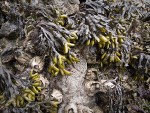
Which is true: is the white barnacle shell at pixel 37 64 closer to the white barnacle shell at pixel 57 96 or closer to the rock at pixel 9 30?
the white barnacle shell at pixel 57 96

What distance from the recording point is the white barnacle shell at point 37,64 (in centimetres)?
294

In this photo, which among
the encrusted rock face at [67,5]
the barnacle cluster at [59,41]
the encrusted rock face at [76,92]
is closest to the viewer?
the barnacle cluster at [59,41]

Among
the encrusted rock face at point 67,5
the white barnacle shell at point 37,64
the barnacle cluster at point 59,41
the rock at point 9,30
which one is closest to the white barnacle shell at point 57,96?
the barnacle cluster at point 59,41

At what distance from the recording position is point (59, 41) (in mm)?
3061

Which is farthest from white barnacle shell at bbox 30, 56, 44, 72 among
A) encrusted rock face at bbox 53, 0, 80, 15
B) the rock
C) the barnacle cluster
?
encrusted rock face at bbox 53, 0, 80, 15

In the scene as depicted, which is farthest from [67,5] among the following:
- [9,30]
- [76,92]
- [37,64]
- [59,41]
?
[76,92]

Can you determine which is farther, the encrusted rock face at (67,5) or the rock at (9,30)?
the encrusted rock face at (67,5)

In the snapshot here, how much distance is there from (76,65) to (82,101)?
1.55 feet

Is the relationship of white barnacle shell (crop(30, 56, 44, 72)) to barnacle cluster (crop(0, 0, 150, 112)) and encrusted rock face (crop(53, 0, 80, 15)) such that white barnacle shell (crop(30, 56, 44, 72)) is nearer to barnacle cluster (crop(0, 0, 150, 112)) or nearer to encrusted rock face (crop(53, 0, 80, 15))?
barnacle cluster (crop(0, 0, 150, 112))

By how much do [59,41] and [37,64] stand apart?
404 millimetres

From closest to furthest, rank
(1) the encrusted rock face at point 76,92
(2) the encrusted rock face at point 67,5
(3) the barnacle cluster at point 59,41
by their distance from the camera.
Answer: (3) the barnacle cluster at point 59,41 → (1) the encrusted rock face at point 76,92 → (2) the encrusted rock face at point 67,5

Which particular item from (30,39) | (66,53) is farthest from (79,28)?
(30,39)

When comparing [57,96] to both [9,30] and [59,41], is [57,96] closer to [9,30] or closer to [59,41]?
[59,41]

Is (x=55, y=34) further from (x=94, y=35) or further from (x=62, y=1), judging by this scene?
(x=62, y=1)
